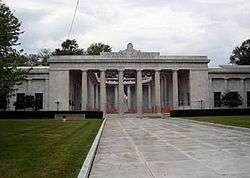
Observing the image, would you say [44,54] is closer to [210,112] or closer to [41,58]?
[41,58]

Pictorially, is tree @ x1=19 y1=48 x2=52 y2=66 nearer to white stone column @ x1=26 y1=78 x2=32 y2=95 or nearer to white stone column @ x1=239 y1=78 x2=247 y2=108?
white stone column @ x1=26 y1=78 x2=32 y2=95

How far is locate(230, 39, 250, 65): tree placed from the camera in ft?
362

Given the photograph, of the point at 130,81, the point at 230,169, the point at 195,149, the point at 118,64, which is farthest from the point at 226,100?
the point at 230,169

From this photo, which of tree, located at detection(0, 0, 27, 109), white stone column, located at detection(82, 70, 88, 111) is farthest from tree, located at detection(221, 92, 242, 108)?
tree, located at detection(0, 0, 27, 109)

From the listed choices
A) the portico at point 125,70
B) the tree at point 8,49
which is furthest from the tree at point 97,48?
the tree at point 8,49

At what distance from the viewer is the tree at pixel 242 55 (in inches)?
4345

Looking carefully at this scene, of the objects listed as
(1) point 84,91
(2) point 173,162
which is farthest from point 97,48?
(2) point 173,162

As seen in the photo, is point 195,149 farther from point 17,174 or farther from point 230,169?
point 17,174

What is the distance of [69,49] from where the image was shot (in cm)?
11362

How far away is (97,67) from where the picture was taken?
82.3 m

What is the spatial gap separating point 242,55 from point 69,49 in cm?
4517

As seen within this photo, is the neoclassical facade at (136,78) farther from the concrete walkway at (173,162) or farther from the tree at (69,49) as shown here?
the concrete walkway at (173,162)

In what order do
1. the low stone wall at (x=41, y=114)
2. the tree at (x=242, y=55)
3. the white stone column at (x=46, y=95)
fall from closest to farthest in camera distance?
the low stone wall at (x=41, y=114)
the white stone column at (x=46, y=95)
the tree at (x=242, y=55)

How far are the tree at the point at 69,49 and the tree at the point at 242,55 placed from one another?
138 feet
